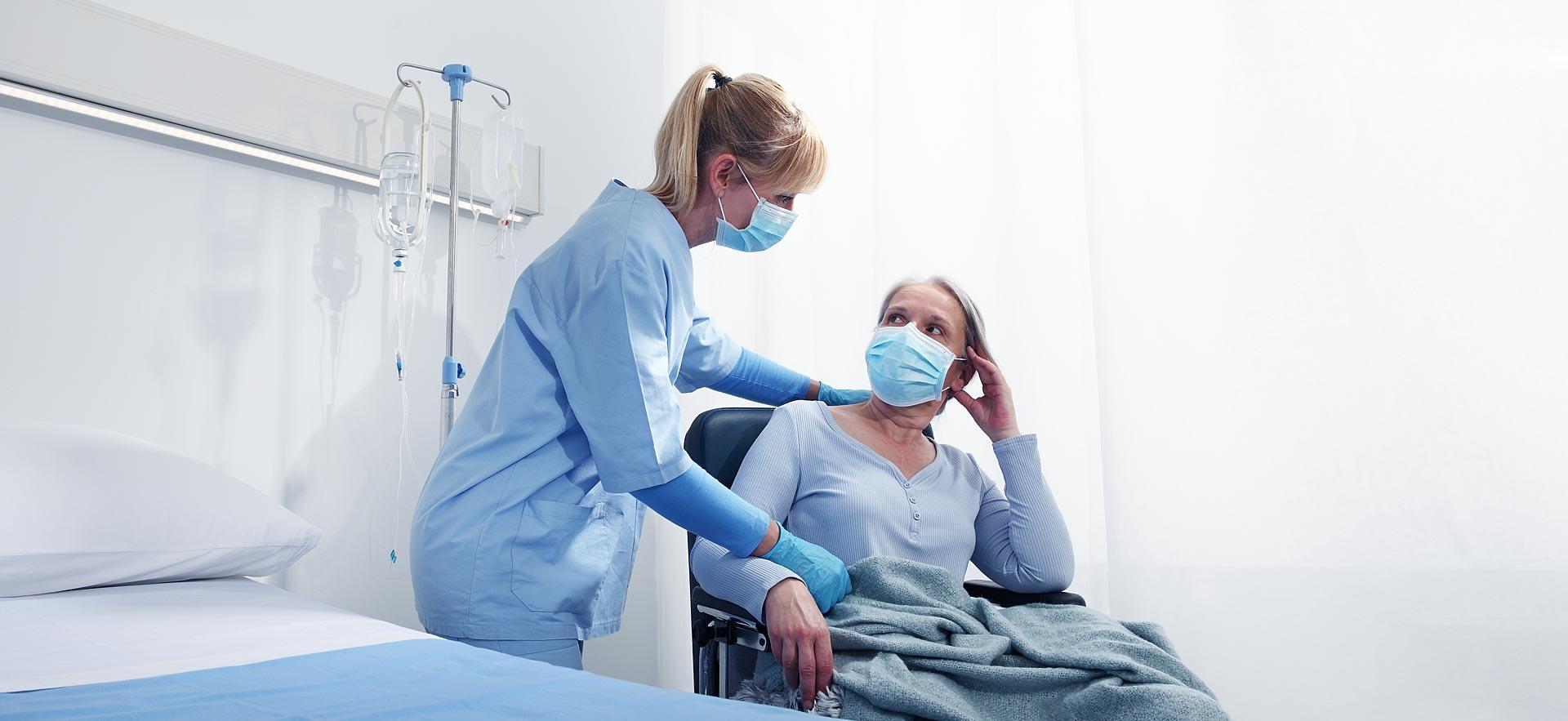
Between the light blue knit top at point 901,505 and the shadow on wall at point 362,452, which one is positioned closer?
the light blue knit top at point 901,505

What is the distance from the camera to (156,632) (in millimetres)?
1054

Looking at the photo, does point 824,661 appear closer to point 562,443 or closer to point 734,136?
point 562,443

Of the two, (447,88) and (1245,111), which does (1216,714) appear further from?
(447,88)

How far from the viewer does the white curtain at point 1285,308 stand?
1484mm

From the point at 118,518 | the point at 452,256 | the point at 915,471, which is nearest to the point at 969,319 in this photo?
the point at 915,471

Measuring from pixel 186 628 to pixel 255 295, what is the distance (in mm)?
1025

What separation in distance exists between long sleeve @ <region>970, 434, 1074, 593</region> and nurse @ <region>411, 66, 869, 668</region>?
1.41 feet

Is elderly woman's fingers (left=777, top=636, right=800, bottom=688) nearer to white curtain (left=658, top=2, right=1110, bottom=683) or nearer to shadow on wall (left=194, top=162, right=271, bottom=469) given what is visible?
white curtain (left=658, top=2, right=1110, bottom=683)

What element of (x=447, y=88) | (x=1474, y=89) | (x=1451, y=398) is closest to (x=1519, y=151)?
(x=1474, y=89)

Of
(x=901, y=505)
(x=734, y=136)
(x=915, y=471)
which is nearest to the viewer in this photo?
(x=734, y=136)

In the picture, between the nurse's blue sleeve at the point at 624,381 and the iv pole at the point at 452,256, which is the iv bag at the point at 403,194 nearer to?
the iv pole at the point at 452,256

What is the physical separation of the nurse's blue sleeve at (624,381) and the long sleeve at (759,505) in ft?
0.58

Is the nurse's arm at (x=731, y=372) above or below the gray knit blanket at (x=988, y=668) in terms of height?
above

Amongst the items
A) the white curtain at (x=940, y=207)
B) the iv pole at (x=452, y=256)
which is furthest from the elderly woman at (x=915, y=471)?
the iv pole at (x=452, y=256)
